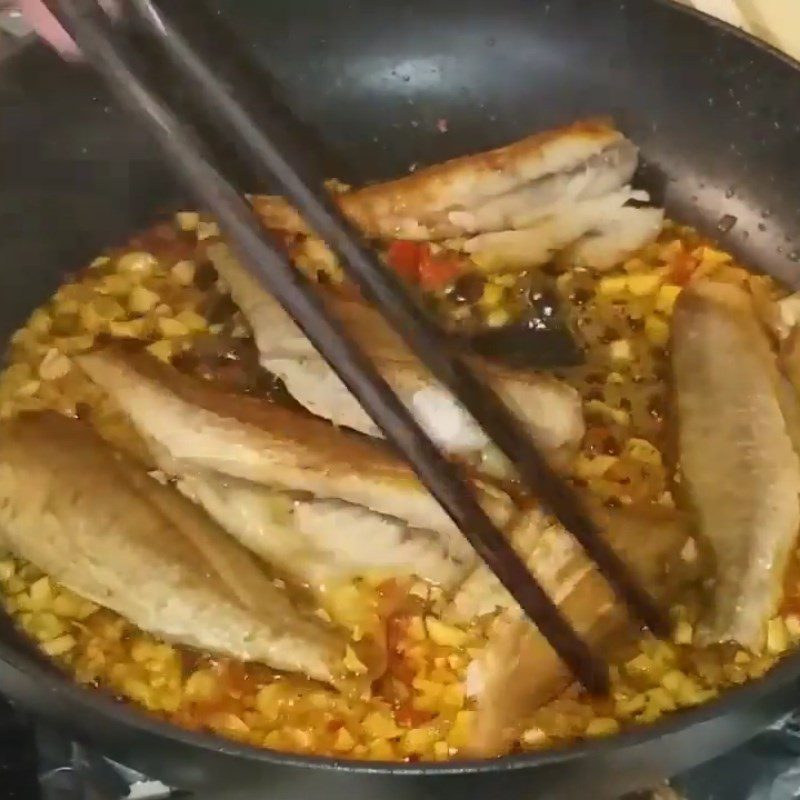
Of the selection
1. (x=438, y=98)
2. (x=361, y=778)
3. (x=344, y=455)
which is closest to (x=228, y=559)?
(x=344, y=455)

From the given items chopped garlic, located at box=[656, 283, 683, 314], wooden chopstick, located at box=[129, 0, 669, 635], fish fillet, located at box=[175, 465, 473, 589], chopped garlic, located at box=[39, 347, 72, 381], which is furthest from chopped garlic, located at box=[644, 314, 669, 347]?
chopped garlic, located at box=[39, 347, 72, 381]

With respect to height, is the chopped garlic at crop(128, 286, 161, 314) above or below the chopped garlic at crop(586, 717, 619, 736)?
above

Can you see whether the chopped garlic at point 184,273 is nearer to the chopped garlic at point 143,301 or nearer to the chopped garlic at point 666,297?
the chopped garlic at point 143,301

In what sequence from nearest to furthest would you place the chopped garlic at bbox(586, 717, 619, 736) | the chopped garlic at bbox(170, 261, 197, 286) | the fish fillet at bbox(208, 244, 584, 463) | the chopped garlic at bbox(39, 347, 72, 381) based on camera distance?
1. the chopped garlic at bbox(586, 717, 619, 736)
2. the fish fillet at bbox(208, 244, 584, 463)
3. the chopped garlic at bbox(39, 347, 72, 381)
4. the chopped garlic at bbox(170, 261, 197, 286)

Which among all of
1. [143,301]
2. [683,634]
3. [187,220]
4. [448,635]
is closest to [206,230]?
[187,220]

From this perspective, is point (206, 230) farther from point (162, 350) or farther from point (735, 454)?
point (735, 454)

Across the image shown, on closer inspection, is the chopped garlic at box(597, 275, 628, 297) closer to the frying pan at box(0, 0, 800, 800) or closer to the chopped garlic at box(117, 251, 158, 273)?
the frying pan at box(0, 0, 800, 800)

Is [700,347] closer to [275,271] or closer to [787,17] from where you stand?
[787,17]
